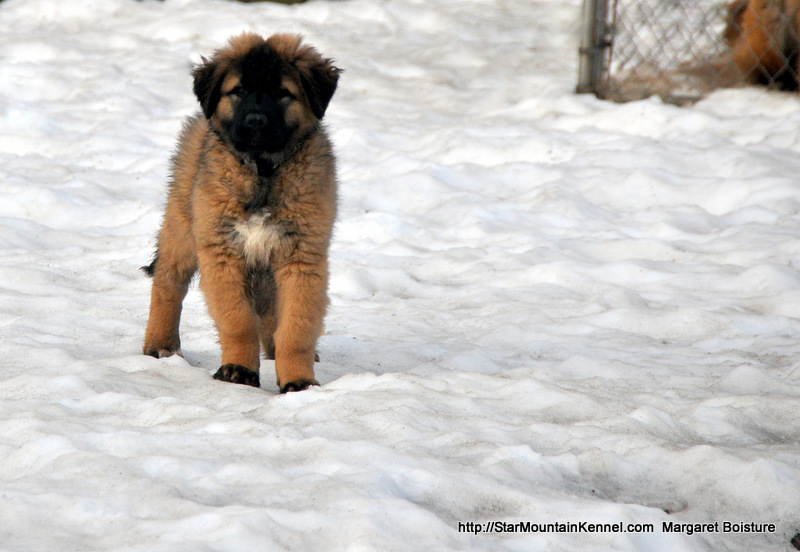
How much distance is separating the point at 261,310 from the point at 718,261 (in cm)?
249

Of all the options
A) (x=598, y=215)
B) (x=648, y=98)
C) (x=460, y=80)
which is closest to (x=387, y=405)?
(x=598, y=215)

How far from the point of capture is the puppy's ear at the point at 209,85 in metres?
3.39

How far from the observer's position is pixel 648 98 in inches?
289

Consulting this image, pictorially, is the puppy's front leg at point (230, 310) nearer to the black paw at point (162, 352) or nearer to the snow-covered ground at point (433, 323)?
the snow-covered ground at point (433, 323)

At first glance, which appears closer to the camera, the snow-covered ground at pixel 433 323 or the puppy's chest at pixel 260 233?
the snow-covered ground at pixel 433 323

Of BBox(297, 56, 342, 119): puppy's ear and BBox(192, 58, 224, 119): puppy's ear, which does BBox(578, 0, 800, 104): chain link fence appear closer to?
BBox(297, 56, 342, 119): puppy's ear

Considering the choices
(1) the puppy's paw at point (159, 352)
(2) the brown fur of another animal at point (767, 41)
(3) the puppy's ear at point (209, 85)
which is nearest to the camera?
(3) the puppy's ear at point (209, 85)

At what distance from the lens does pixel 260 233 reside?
10.5 feet

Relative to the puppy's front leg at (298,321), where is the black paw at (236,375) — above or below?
below

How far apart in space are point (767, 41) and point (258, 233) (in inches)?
215

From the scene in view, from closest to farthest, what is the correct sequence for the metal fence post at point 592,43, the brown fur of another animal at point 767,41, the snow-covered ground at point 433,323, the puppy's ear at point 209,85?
the snow-covered ground at point 433,323 < the puppy's ear at point 209,85 < the brown fur of another animal at point 767,41 < the metal fence post at point 592,43

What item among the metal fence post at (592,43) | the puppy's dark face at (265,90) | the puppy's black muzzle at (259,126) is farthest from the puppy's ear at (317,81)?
the metal fence post at (592,43)

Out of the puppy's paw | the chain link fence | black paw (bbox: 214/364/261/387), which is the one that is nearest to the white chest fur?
black paw (bbox: 214/364/261/387)

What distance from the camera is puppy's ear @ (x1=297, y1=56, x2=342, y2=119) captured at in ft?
11.2
